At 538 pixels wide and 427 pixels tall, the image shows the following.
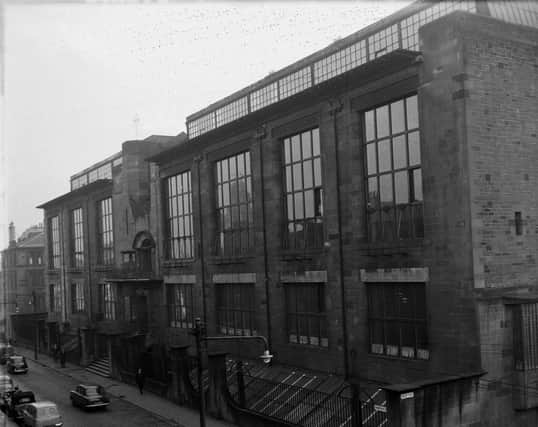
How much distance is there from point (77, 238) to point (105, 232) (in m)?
7.35

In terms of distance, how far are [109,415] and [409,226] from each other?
1821 centimetres

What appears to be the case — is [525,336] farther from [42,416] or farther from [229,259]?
[42,416]

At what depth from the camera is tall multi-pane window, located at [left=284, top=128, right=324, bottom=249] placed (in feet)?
90.7

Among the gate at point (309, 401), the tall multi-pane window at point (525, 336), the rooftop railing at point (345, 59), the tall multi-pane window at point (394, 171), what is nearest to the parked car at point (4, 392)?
the gate at point (309, 401)

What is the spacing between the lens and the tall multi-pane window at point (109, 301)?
5012 centimetres

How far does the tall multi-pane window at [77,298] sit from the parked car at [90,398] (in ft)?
77.2

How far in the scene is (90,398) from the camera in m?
32.0

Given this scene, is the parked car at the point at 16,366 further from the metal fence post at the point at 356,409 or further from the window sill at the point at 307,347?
the metal fence post at the point at 356,409

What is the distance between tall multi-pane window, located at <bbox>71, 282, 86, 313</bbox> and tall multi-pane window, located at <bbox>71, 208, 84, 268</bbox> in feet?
6.23

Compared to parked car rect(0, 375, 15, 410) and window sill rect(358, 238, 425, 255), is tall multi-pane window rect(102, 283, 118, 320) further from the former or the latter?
window sill rect(358, 238, 425, 255)

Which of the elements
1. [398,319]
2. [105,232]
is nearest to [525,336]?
[398,319]

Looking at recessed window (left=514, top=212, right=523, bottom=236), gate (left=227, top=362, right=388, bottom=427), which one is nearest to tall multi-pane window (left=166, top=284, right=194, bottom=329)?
gate (left=227, top=362, right=388, bottom=427)

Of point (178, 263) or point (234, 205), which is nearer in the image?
point (234, 205)

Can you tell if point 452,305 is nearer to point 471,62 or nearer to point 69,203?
point 471,62
